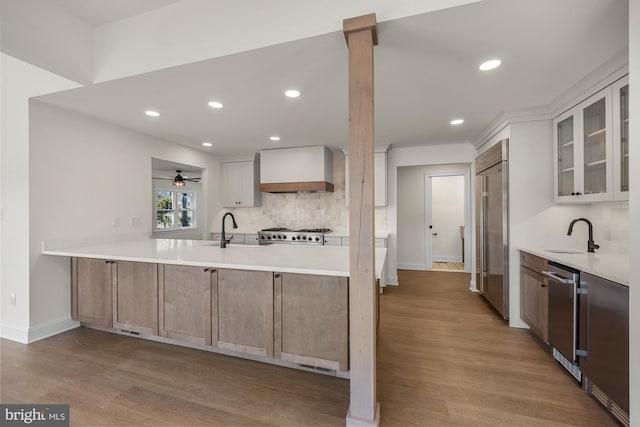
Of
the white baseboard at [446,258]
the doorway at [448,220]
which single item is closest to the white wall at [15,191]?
the doorway at [448,220]

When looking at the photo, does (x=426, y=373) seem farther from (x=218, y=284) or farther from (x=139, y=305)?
(x=139, y=305)

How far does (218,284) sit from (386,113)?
2.37 metres

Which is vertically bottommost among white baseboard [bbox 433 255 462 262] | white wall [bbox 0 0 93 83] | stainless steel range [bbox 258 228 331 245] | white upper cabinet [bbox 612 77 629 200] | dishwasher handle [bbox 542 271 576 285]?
white baseboard [bbox 433 255 462 262]

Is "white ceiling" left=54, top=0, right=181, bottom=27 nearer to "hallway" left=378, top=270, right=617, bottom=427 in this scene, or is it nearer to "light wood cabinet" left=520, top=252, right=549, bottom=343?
"hallway" left=378, top=270, right=617, bottom=427

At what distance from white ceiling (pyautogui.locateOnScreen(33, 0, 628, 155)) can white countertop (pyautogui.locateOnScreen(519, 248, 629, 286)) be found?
144 cm

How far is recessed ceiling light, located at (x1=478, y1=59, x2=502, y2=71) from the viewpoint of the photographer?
192 cm

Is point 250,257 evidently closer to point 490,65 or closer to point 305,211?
point 490,65

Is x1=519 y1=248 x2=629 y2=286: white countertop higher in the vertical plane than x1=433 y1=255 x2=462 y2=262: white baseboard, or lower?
higher

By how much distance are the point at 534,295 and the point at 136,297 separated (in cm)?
366

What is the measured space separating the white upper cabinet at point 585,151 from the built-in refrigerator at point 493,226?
44 centimetres

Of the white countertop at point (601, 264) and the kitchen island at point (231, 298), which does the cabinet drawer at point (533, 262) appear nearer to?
the white countertop at point (601, 264)

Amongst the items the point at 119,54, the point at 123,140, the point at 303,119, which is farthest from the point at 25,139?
the point at 303,119

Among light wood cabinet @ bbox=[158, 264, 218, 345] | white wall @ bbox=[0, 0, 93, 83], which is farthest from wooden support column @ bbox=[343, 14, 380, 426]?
white wall @ bbox=[0, 0, 93, 83]

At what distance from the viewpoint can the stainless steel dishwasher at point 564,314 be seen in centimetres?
191
